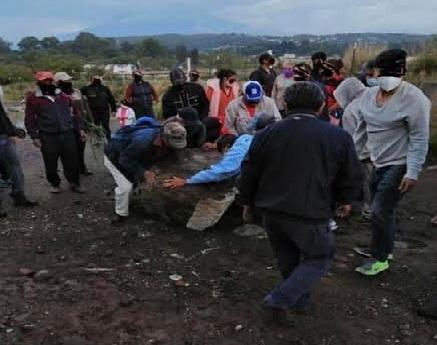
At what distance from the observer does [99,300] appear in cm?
426

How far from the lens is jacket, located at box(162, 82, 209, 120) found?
7.52 m

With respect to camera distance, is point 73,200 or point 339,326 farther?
point 73,200

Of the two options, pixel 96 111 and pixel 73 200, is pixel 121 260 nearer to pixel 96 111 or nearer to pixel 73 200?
pixel 73 200

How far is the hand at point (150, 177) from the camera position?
19.0 feet

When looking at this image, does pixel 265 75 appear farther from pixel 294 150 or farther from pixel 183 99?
pixel 294 150

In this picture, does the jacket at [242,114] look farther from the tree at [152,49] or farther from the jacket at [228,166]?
the tree at [152,49]

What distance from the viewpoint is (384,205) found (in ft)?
14.5

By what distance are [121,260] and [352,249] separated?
2072 mm

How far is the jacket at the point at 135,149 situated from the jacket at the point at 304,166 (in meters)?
2.17

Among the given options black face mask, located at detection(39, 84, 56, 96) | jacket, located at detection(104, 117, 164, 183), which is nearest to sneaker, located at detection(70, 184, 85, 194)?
black face mask, located at detection(39, 84, 56, 96)

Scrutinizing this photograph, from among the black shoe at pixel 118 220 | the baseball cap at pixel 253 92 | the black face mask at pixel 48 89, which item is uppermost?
the baseball cap at pixel 253 92

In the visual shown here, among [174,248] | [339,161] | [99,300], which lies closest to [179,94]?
[174,248]

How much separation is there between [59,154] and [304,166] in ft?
15.5

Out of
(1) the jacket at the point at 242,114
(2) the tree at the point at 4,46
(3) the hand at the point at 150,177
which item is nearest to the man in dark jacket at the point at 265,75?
(1) the jacket at the point at 242,114
